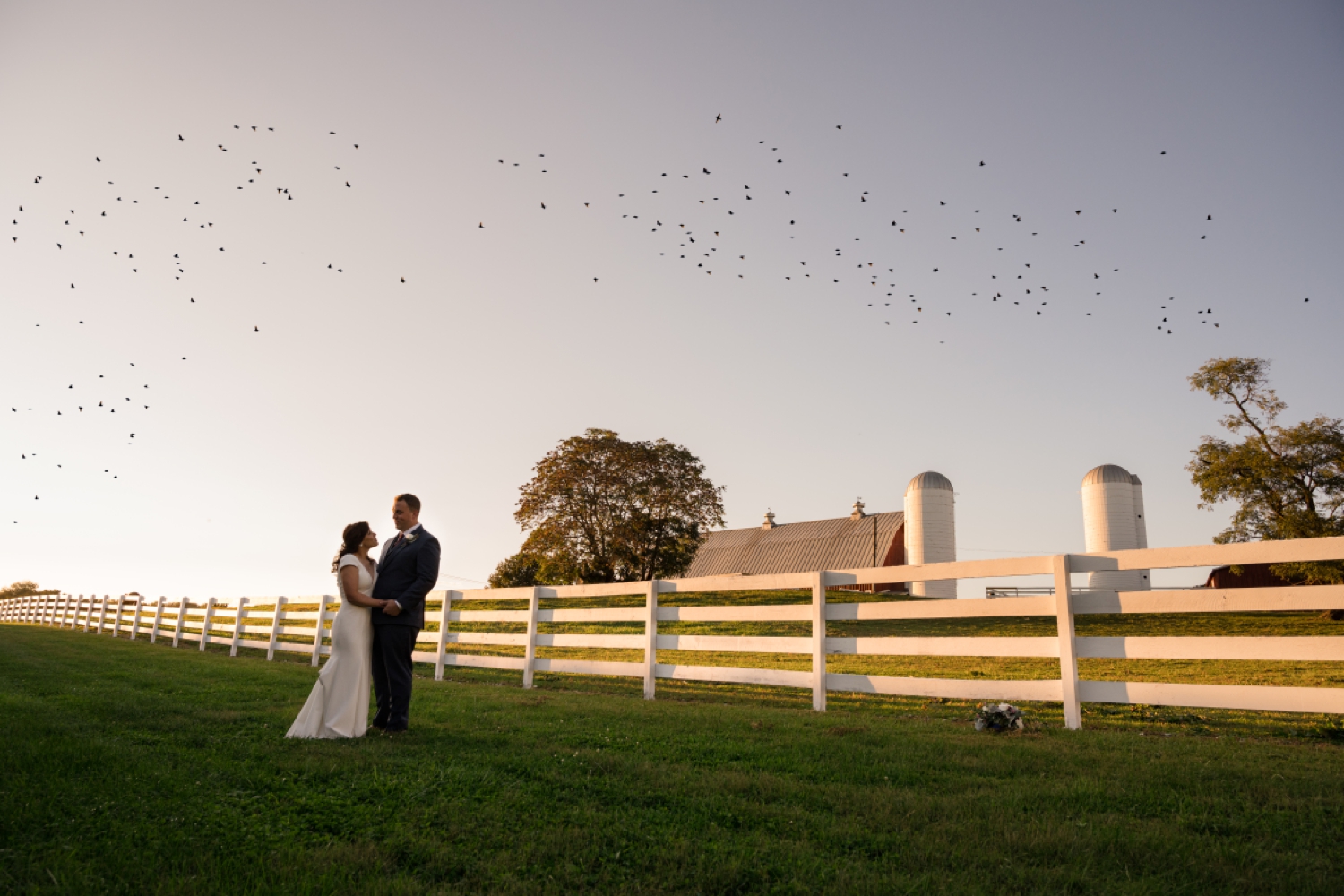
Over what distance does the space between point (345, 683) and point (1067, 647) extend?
5.63 m

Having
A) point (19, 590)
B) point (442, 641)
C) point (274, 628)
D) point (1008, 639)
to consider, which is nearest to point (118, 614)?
point (274, 628)

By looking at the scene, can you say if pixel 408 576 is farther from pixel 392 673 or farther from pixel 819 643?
pixel 819 643

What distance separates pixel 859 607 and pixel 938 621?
57.7 feet

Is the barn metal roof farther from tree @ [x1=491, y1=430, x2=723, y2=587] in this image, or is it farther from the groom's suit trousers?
the groom's suit trousers

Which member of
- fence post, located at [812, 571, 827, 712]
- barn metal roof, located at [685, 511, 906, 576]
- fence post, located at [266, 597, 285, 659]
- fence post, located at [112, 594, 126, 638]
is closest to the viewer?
fence post, located at [812, 571, 827, 712]

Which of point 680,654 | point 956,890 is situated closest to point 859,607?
point 956,890

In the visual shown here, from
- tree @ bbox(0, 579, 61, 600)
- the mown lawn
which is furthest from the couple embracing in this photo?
tree @ bbox(0, 579, 61, 600)

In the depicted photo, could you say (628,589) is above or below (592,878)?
above

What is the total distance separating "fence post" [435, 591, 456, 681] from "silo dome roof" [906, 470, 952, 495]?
28853 mm

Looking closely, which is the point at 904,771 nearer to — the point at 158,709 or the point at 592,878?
the point at 592,878

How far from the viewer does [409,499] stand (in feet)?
21.8

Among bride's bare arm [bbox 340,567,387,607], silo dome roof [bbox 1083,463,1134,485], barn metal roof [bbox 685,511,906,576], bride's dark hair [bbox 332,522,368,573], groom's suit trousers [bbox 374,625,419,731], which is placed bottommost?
groom's suit trousers [bbox 374,625,419,731]

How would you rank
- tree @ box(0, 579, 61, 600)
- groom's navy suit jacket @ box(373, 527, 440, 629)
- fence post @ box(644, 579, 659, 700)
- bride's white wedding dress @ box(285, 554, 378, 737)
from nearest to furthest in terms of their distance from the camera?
bride's white wedding dress @ box(285, 554, 378, 737) → groom's navy suit jacket @ box(373, 527, 440, 629) → fence post @ box(644, 579, 659, 700) → tree @ box(0, 579, 61, 600)

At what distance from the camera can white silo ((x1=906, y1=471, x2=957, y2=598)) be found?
120 ft
